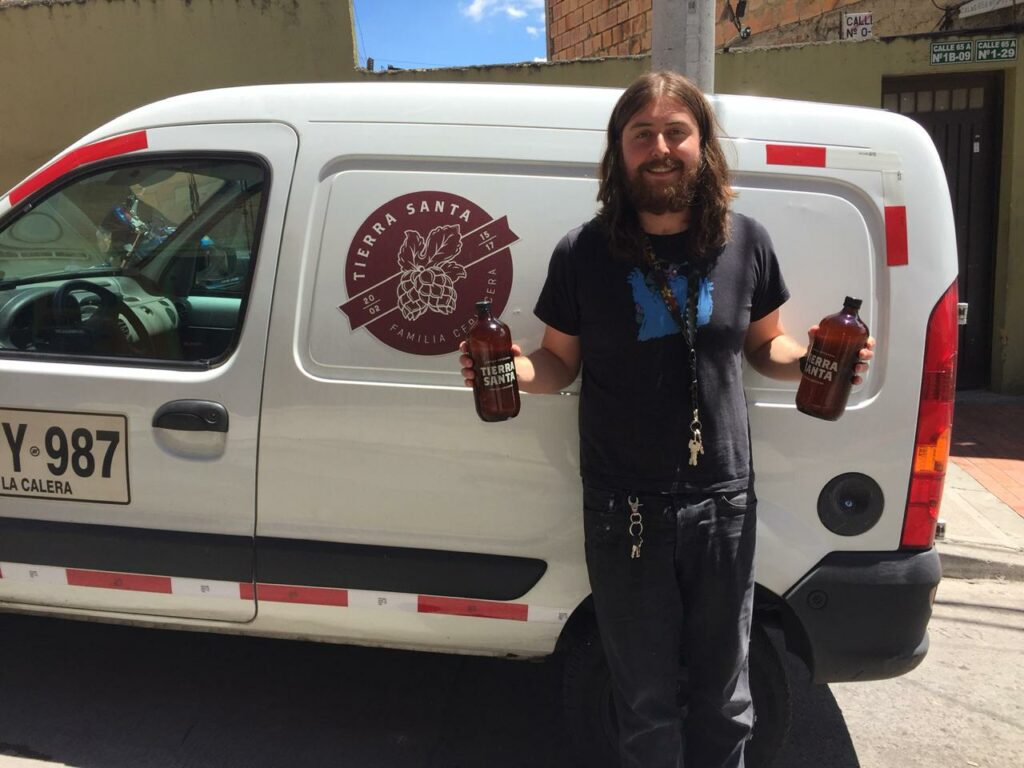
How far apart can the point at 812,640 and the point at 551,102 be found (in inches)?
65.9

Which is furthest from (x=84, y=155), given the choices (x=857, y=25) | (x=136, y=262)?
(x=857, y=25)

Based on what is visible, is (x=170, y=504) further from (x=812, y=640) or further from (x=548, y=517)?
(x=812, y=640)

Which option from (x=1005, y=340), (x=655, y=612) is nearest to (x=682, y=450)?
(x=655, y=612)

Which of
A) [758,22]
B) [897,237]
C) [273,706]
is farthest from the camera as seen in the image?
[758,22]

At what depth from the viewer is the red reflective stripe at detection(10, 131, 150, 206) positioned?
8.35 feet

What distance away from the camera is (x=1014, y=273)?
6867 millimetres

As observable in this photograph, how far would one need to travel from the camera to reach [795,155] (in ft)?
7.38

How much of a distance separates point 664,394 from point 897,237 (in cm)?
83

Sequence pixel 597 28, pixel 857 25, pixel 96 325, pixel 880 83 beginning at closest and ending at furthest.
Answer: pixel 96 325
pixel 880 83
pixel 857 25
pixel 597 28

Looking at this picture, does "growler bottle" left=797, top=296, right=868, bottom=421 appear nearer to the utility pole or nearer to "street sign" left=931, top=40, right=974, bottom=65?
the utility pole

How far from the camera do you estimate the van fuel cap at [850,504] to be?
225 centimetres

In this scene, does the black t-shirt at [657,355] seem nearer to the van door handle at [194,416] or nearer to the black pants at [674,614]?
the black pants at [674,614]

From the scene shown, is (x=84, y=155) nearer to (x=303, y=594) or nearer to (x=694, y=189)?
(x=303, y=594)

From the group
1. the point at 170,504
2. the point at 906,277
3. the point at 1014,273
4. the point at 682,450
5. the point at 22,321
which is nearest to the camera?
the point at 682,450
